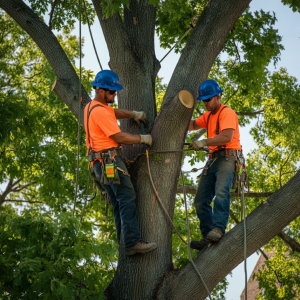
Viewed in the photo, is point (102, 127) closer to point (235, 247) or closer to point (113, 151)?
point (113, 151)

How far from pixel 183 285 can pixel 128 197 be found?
3.22 ft

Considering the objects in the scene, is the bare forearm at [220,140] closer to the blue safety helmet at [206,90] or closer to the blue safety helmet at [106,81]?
the blue safety helmet at [206,90]

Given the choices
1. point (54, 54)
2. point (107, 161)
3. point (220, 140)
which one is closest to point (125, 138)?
point (107, 161)

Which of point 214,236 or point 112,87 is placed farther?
point 112,87

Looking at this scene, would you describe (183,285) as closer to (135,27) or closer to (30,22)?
(135,27)

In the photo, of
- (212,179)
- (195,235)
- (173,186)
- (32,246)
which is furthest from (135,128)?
(195,235)

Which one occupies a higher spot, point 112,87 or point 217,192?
point 112,87

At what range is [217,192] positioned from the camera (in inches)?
166

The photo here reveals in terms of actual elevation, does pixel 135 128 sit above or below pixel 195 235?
Result: below

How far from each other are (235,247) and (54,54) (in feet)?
10.3

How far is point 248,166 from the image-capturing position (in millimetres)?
12766

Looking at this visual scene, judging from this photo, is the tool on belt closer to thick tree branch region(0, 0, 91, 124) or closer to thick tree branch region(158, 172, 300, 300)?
thick tree branch region(0, 0, 91, 124)

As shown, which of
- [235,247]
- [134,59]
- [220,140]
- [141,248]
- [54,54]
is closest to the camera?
[235,247]

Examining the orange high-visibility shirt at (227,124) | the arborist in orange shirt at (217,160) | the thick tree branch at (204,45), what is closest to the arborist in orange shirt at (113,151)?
the thick tree branch at (204,45)
